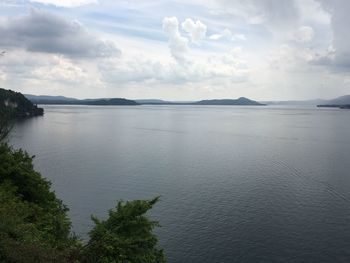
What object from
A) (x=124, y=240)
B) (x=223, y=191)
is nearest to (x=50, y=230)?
(x=124, y=240)

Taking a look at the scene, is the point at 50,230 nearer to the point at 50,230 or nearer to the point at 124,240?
the point at 50,230

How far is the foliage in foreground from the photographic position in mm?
22562

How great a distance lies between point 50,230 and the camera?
3494 cm

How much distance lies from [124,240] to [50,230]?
8.14 m

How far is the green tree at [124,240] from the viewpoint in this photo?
29531 millimetres

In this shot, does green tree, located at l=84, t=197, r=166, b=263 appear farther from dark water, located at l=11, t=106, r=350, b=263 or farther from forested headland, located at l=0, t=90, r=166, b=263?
dark water, located at l=11, t=106, r=350, b=263

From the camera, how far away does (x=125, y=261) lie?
30.8 m

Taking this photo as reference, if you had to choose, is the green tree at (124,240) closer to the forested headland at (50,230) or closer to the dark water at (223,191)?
the forested headland at (50,230)

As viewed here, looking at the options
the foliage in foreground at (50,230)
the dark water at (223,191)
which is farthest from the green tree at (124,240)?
the dark water at (223,191)

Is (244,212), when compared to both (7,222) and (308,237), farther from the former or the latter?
(7,222)

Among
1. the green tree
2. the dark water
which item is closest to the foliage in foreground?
the green tree

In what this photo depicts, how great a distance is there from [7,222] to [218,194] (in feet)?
170

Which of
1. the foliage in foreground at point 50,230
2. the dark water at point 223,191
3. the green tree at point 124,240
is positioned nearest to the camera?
the foliage in foreground at point 50,230

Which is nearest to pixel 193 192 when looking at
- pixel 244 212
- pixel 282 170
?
pixel 244 212
